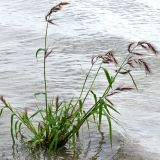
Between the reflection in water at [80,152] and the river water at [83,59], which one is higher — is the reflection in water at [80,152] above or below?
above

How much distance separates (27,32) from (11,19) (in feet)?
4.08

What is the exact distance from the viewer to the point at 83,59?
22.3 feet

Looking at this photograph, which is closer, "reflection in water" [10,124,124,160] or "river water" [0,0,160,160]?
"reflection in water" [10,124,124,160]

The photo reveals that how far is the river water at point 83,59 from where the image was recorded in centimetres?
390

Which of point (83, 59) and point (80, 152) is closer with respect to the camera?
point (80, 152)

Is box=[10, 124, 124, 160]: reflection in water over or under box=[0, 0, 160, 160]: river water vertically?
over

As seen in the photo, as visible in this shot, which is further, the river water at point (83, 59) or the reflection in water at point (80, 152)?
the river water at point (83, 59)

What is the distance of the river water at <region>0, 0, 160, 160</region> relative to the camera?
3.90m

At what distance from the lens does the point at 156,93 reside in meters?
5.41

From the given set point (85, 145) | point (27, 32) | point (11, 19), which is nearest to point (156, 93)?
point (85, 145)

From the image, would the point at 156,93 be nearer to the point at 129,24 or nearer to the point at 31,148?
the point at 31,148

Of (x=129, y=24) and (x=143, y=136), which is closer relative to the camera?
(x=143, y=136)

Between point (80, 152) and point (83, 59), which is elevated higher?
point (80, 152)

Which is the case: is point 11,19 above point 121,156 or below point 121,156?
below
